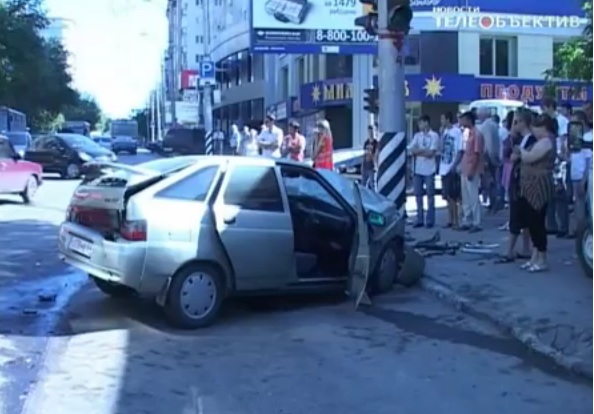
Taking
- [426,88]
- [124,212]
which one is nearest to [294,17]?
[426,88]

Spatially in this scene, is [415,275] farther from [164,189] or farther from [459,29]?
[459,29]

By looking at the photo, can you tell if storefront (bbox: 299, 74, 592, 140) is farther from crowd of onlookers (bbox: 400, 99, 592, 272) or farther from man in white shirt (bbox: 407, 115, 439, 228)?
man in white shirt (bbox: 407, 115, 439, 228)

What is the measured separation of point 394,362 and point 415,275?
3635mm

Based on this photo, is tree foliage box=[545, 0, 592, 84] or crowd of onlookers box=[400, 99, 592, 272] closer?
crowd of onlookers box=[400, 99, 592, 272]

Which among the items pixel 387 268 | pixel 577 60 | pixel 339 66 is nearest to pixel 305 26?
pixel 339 66

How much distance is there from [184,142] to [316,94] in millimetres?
8508

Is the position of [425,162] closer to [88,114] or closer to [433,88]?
[433,88]

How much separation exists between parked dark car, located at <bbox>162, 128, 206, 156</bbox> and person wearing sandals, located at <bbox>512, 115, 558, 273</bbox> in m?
39.5

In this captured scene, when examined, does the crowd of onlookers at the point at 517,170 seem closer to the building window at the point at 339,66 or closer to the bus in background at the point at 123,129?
the building window at the point at 339,66

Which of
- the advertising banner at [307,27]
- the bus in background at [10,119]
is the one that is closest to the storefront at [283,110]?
the bus in background at [10,119]

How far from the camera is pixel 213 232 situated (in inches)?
353

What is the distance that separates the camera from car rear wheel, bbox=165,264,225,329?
8734mm

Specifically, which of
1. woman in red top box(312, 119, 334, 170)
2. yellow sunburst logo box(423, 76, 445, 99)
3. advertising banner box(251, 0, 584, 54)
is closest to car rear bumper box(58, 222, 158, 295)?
woman in red top box(312, 119, 334, 170)

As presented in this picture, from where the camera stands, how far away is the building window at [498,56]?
42.7m
